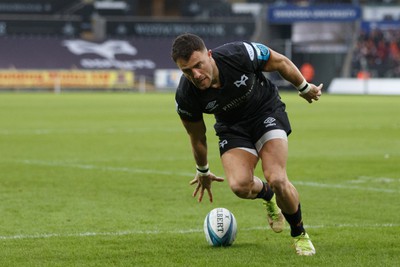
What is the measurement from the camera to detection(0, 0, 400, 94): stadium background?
5697 centimetres

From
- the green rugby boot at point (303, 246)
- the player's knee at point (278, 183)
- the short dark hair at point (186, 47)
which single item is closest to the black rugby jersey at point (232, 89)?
the short dark hair at point (186, 47)

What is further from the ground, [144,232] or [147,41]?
[144,232]

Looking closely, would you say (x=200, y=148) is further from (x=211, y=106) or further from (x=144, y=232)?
(x=144, y=232)

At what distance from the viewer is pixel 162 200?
42.3ft

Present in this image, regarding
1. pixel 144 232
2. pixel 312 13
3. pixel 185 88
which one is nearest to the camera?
pixel 185 88

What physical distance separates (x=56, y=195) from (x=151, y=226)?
3047 millimetres

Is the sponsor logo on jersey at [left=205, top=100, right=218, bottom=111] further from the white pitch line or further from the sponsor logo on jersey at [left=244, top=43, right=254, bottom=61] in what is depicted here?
the white pitch line

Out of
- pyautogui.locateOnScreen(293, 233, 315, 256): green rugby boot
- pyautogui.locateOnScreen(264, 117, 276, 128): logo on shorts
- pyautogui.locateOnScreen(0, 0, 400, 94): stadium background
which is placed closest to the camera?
pyautogui.locateOnScreen(293, 233, 315, 256): green rugby boot

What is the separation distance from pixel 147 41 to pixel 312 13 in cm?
955

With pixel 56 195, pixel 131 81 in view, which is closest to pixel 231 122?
pixel 56 195

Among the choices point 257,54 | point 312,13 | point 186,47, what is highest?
point 186,47

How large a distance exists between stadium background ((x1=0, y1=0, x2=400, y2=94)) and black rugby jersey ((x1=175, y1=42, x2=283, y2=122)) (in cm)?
4653

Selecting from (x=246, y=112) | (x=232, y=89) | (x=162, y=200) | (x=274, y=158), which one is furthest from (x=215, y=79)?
(x=162, y=200)

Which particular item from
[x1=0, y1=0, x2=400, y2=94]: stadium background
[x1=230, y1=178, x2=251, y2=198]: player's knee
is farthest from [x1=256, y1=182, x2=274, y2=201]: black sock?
[x1=0, y1=0, x2=400, y2=94]: stadium background
